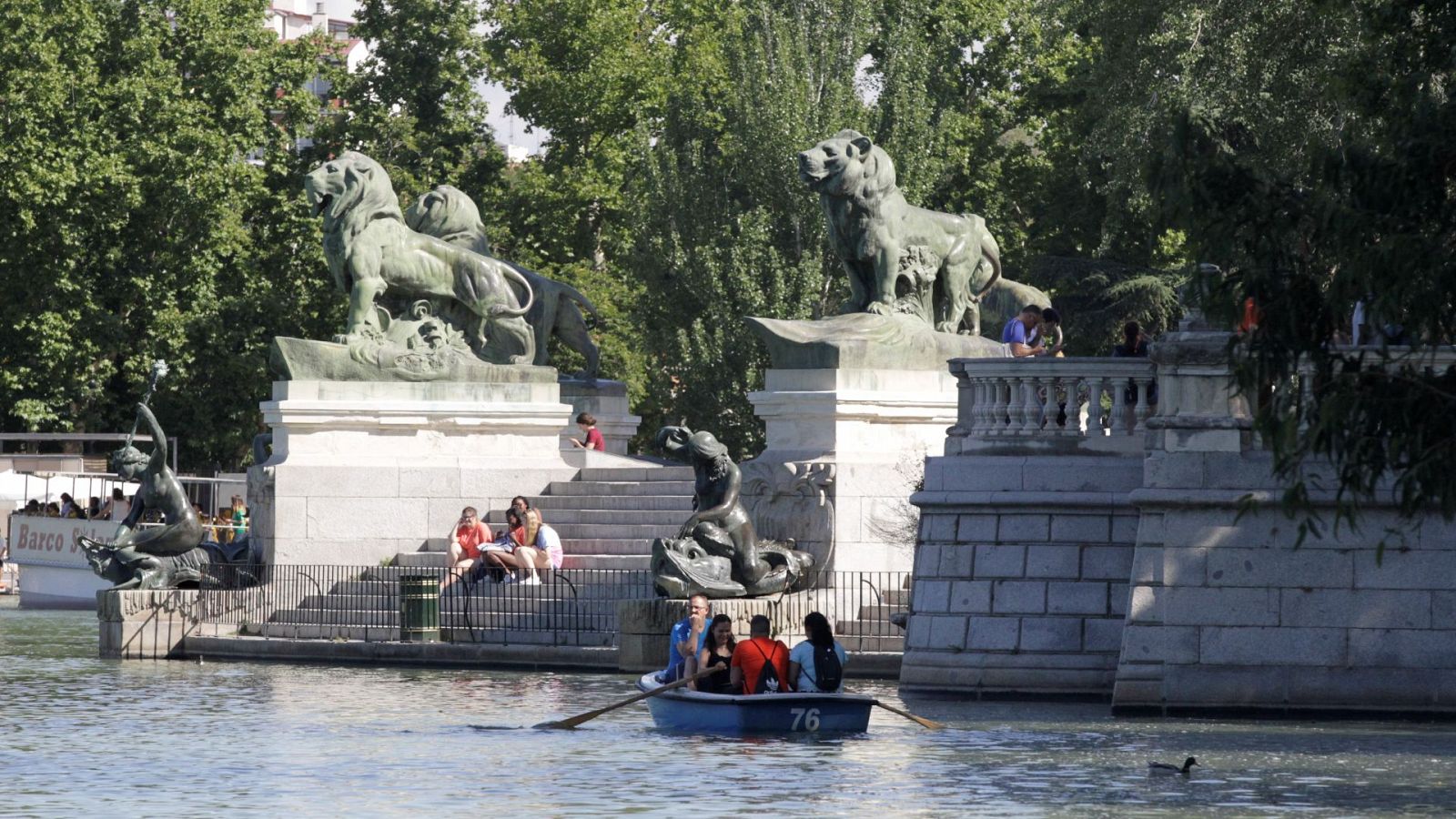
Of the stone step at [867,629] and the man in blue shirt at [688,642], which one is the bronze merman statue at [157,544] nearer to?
the stone step at [867,629]

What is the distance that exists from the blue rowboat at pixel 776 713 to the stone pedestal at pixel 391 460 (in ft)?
40.1

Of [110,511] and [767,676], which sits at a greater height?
[110,511]

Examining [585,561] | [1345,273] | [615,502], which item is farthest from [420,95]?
[1345,273]

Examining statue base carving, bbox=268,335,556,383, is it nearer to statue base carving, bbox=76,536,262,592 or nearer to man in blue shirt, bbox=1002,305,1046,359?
statue base carving, bbox=76,536,262,592

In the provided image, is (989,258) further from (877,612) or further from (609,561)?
→ (877,612)

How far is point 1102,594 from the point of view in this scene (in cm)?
2161

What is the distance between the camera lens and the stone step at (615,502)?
1206 inches

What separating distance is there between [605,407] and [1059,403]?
14089 millimetres

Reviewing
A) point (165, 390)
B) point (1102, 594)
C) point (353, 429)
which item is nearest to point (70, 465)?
point (165, 390)

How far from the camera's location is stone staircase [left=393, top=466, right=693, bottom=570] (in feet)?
98.5

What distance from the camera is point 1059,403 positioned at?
22.1 m

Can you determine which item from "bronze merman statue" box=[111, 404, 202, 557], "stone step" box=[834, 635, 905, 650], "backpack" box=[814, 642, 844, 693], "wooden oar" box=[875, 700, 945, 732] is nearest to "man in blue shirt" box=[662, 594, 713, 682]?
"backpack" box=[814, 642, 844, 693]

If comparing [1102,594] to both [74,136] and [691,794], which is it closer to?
[691,794]

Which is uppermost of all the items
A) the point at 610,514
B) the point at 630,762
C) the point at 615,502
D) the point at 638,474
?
the point at 638,474
